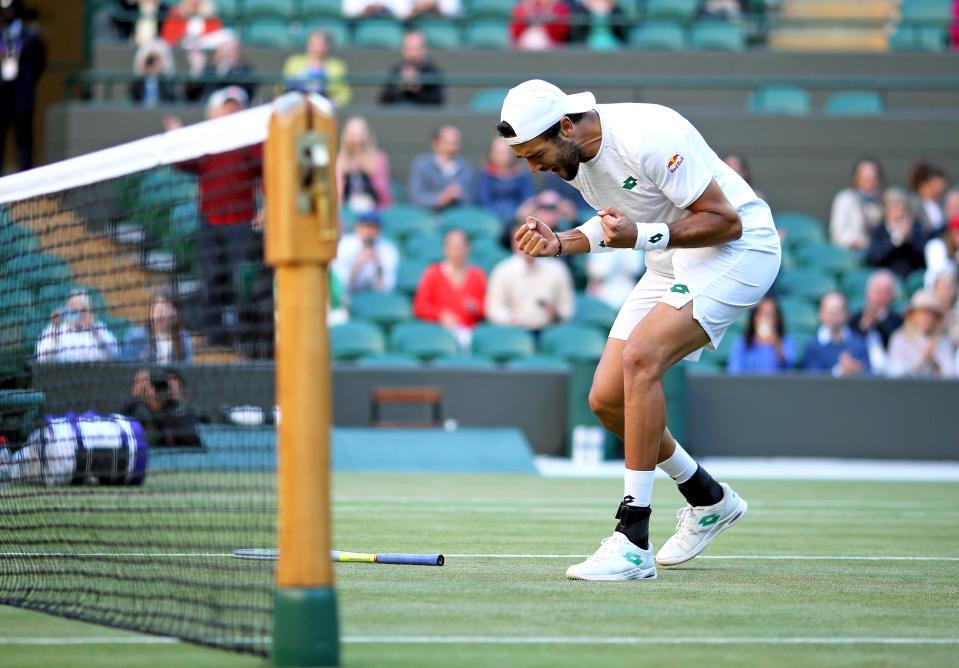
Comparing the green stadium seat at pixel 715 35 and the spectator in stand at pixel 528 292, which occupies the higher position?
the green stadium seat at pixel 715 35

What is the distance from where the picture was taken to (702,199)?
6.74m

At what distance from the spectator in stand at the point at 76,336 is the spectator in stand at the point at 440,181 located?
32.9 ft

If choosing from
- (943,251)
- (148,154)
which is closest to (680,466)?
(148,154)

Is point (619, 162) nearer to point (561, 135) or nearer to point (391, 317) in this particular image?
point (561, 135)

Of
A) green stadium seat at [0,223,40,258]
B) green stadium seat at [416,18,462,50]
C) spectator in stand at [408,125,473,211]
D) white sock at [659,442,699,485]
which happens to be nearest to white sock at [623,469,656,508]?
white sock at [659,442,699,485]

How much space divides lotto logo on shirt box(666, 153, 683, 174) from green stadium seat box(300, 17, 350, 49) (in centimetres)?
1475

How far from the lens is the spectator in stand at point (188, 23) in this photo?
20.3 metres

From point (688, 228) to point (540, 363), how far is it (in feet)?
30.7

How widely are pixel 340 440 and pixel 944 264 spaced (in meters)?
7.12

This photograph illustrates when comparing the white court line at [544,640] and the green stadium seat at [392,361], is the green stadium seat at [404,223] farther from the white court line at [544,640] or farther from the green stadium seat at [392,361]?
the white court line at [544,640]

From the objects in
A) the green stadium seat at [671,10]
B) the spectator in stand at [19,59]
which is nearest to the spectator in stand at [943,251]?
the green stadium seat at [671,10]

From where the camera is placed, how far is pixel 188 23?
20.4 metres

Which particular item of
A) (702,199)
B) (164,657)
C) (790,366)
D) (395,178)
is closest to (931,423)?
(790,366)

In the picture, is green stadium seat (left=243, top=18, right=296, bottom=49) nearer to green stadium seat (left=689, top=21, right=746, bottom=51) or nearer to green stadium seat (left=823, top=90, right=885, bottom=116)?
green stadium seat (left=689, top=21, right=746, bottom=51)
